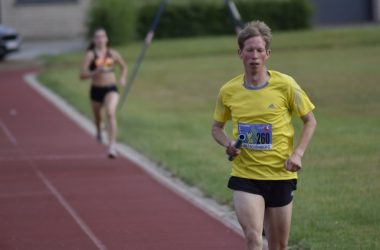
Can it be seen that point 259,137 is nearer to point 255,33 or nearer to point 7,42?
point 255,33

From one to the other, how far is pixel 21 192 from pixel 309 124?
6787 millimetres

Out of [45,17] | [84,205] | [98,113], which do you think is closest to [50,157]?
[98,113]

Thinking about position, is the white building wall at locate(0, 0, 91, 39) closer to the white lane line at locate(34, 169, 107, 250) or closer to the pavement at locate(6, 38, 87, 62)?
the pavement at locate(6, 38, 87, 62)

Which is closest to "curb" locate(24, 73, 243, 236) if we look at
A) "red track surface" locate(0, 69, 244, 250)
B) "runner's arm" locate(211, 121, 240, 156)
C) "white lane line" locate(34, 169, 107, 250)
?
"red track surface" locate(0, 69, 244, 250)

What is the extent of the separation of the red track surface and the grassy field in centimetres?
70

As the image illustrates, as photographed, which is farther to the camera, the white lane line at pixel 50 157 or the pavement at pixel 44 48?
the pavement at pixel 44 48

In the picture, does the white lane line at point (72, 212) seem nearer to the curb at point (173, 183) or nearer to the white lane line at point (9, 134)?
the curb at point (173, 183)

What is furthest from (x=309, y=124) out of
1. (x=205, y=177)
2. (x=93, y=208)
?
(x=205, y=177)

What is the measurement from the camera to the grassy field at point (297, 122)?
438 inches

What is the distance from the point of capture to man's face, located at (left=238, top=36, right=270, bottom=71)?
7.29 meters

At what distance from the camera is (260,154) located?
740cm

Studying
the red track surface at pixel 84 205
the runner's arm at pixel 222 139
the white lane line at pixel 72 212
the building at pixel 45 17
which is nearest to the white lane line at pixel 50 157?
the red track surface at pixel 84 205

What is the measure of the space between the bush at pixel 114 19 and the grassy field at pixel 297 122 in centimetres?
98

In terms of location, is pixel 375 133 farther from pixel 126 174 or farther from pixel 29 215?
pixel 29 215
